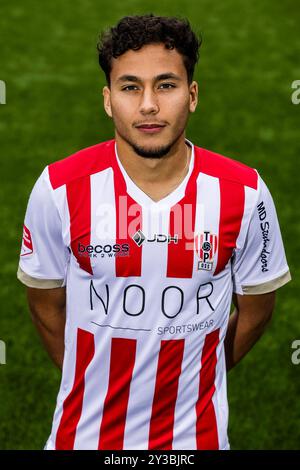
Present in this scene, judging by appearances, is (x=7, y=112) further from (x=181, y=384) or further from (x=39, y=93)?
(x=181, y=384)

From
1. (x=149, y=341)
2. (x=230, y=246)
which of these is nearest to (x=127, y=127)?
(x=230, y=246)

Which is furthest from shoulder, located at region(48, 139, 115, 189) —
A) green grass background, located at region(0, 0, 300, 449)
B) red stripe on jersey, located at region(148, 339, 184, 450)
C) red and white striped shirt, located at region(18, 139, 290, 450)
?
green grass background, located at region(0, 0, 300, 449)

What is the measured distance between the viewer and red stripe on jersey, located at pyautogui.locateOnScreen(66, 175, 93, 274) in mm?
2805

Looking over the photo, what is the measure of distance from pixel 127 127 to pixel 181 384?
883 millimetres

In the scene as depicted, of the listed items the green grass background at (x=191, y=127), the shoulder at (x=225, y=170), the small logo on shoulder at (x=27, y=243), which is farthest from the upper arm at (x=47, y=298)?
the green grass background at (x=191, y=127)

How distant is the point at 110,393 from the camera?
2.91m

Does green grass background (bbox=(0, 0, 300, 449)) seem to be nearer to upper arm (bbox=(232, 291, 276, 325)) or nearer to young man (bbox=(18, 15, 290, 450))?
upper arm (bbox=(232, 291, 276, 325))

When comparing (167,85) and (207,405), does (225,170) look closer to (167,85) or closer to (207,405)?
(167,85)

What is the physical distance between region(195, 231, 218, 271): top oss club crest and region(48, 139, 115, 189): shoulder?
1.31 ft

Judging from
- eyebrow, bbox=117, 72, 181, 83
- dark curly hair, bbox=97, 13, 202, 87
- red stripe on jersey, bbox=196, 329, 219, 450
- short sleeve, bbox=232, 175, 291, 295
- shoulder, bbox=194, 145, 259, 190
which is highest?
dark curly hair, bbox=97, 13, 202, 87

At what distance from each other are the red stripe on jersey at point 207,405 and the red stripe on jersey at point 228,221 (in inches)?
10.7

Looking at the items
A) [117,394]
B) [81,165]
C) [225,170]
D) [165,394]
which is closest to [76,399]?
[117,394]

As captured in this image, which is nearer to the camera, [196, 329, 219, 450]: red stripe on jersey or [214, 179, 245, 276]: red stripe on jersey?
[214, 179, 245, 276]: red stripe on jersey

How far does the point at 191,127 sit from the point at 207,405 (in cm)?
503
